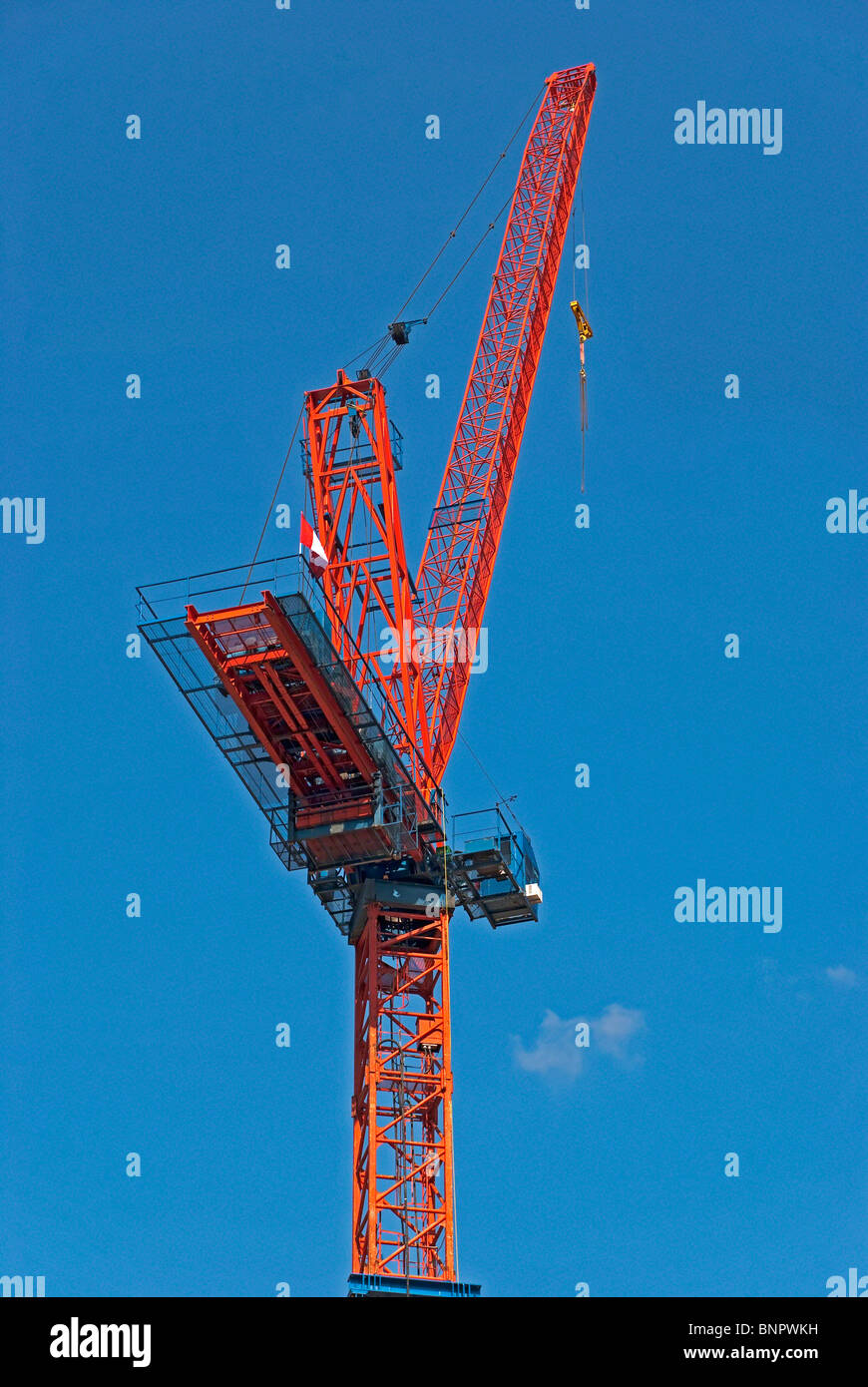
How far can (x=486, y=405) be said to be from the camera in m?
80.2

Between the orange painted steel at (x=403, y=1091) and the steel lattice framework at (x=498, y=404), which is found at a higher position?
the steel lattice framework at (x=498, y=404)

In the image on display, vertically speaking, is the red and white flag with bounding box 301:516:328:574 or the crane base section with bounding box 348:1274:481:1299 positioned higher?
the red and white flag with bounding box 301:516:328:574

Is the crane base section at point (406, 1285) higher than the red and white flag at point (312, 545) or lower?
lower

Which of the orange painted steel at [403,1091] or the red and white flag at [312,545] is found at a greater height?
the red and white flag at [312,545]

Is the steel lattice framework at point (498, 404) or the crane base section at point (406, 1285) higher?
the steel lattice framework at point (498, 404)

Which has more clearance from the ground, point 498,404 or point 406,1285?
point 498,404

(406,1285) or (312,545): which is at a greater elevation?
(312,545)

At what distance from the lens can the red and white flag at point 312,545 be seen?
68000 millimetres

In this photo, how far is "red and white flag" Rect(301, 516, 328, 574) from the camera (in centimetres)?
6800

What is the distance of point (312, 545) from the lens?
68250mm
